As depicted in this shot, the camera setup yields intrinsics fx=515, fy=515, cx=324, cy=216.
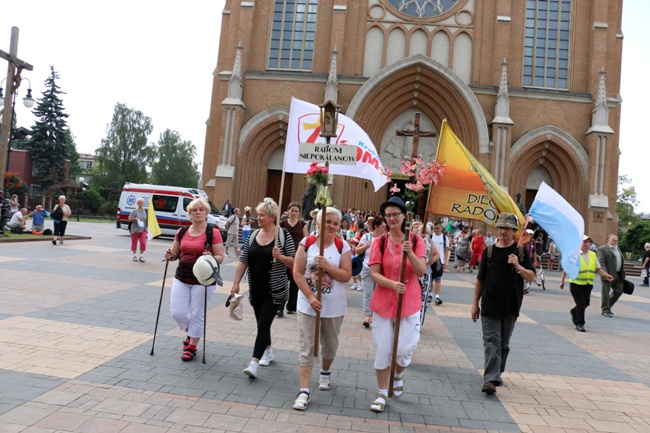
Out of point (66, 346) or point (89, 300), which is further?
point (89, 300)

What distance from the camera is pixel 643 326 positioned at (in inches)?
409

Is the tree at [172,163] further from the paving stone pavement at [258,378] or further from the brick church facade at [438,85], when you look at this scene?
the paving stone pavement at [258,378]

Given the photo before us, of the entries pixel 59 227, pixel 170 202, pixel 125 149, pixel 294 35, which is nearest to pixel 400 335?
pixel 59 227

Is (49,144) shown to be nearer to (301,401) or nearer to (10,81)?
(10,81)

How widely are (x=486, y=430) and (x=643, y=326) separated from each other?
798 cm

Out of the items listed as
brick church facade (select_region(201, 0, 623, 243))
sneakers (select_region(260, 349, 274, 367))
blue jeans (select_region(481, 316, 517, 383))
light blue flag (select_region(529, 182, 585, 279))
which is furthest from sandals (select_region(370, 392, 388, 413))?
brick church facade (select_region(201, 0, 623, 243))

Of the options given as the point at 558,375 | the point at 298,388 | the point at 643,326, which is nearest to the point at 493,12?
the point at 643,326

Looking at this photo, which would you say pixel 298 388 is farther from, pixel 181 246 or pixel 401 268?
pixel 181 246

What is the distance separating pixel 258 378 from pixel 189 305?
4.01 feet

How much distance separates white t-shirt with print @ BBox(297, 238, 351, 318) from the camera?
4.83 meters

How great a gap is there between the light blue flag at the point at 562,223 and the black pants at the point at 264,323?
10.7 feet

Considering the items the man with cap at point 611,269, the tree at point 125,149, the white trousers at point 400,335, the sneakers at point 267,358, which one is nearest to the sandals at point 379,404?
the white trousers at point 400,335

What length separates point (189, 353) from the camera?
5.69 meters

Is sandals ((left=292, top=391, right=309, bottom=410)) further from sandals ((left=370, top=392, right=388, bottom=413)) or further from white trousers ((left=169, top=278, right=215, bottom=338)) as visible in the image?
white trousers ((left=169, top=278, right=215, bottom=338))
